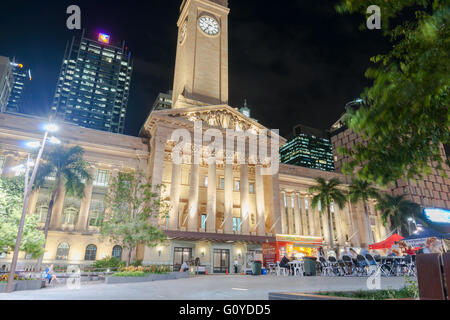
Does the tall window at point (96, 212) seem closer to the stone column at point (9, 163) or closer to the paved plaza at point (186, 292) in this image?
the stone column at point (9, 163)

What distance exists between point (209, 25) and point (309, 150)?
13359 cm

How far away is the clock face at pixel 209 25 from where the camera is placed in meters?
57.2

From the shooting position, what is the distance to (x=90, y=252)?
126 feet

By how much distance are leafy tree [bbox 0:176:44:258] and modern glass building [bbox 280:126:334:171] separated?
539 feet

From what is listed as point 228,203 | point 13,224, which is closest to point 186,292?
point 13,224

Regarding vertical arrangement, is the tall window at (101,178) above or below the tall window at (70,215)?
above

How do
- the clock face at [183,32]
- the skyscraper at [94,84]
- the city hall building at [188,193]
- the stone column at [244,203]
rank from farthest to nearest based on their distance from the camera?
1. the skyscraper at [94,84]
2. the clock face at [183,32]
3. the stone column at [244,203]
4. the city hall building at [188,193]

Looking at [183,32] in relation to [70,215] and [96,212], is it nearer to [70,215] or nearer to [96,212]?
[96,212]

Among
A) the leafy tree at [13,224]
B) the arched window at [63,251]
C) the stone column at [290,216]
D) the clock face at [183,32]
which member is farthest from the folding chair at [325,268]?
the clock face at [183,32]

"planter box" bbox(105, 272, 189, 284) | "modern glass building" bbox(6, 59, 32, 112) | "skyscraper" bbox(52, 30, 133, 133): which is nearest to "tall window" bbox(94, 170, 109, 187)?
"planter box" bbox(105, 272, 189, 284)

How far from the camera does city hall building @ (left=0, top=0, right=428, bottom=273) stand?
37.1 m

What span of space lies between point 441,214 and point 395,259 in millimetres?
44737

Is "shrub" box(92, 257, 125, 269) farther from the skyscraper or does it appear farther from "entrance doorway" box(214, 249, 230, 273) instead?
the skyscraper

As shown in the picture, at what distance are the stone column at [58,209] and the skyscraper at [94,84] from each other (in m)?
106
